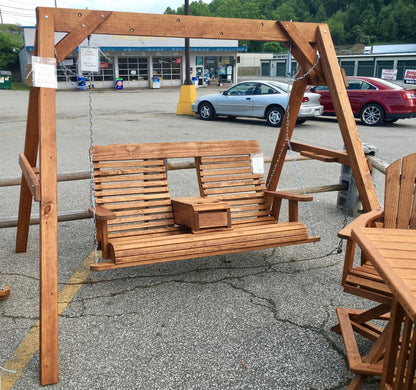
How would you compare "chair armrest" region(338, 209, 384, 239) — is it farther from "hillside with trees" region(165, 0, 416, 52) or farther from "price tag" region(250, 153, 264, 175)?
"hillside with trees" region(165, 0, 416, 52)

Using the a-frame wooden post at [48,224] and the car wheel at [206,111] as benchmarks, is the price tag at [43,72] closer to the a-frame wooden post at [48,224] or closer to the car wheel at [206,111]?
the a-frame wooden post at [48,224]

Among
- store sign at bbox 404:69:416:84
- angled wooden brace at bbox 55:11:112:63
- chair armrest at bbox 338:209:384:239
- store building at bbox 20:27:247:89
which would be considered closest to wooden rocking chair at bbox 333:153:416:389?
chair armrest at bbox 338:209:384:239

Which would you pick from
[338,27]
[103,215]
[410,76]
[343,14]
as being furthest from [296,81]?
[343,14]

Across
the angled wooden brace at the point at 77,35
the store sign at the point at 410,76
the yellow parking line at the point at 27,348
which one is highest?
the store sign at the point at 410,76

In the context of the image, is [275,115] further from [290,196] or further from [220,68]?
[220,68]

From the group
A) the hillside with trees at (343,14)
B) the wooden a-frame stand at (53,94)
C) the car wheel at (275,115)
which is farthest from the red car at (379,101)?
the hillside with trees at (343,14)

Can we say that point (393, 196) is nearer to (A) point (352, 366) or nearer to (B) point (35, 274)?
(A) point (352, 366)

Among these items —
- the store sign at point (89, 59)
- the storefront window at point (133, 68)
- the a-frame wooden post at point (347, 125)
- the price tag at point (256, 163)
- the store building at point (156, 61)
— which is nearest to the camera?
the store sign at point (89, 59)

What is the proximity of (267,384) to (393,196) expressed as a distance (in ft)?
5.38

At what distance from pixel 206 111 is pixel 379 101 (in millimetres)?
5968

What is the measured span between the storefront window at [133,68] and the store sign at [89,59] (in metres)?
38.0

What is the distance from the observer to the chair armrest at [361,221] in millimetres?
2960

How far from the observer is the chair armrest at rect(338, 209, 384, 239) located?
2.96 metres

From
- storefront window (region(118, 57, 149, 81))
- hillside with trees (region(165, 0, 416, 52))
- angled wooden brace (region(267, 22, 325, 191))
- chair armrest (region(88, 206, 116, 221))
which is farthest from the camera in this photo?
hillside with trees (region(165, 0, 416, 52))
